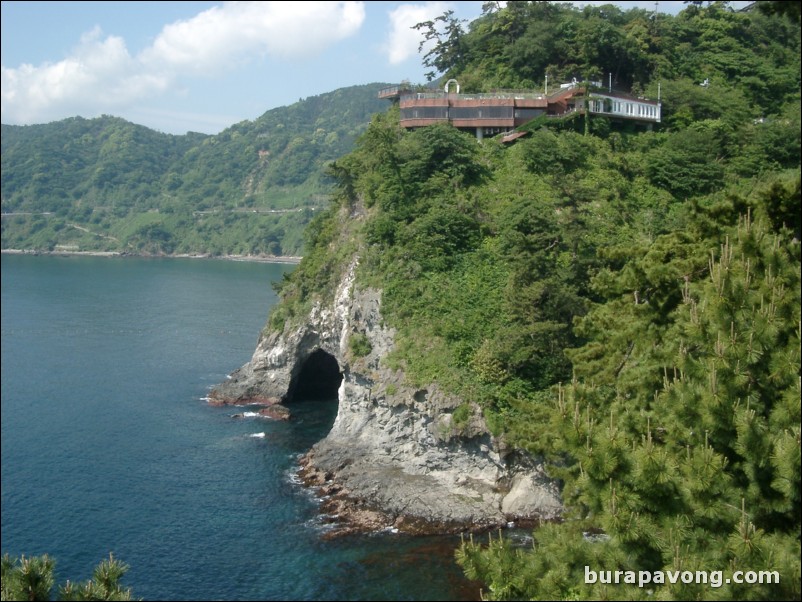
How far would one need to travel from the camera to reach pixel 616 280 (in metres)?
21.5

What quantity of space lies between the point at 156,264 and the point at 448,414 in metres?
103

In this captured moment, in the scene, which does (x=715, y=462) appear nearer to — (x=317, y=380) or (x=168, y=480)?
(x=168, y=480)

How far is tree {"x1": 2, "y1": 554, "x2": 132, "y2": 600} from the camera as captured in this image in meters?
8.70

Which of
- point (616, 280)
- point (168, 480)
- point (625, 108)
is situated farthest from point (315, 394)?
point (616, 280)

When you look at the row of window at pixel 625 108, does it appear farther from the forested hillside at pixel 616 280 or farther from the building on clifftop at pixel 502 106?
the forested hillside at pixel 616 280

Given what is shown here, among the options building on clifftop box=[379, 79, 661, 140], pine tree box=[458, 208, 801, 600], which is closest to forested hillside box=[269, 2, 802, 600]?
pine tree box=[458, 208, 801, 600]

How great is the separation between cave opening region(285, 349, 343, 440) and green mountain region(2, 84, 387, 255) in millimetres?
91412

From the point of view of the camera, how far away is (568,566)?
38.8 ft

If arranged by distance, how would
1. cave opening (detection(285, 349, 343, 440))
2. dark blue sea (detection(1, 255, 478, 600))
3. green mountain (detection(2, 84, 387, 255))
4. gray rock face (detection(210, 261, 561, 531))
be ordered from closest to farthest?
dark blue sea (detection(1, 255, 478, 600)), gray rock face (detection(210, 261, 561, 531)), cave opening (detection(285, 349, 343, 440)), green mountain (detection(2, 84, 387, 255))

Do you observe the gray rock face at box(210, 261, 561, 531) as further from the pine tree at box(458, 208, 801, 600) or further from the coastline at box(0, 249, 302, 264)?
the coastline at box(0, 249, 302, 264)

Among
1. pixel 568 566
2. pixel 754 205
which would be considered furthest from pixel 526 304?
pixel 568 566

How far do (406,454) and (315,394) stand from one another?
52.1ft

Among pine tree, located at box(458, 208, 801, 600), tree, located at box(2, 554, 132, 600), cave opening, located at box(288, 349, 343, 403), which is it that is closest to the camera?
tree, located at box(2, 554, 132, 600)

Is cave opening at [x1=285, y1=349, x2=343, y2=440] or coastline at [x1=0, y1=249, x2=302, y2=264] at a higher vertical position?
coastline at [x1=0, y1=249, x2=302, y2=264]
